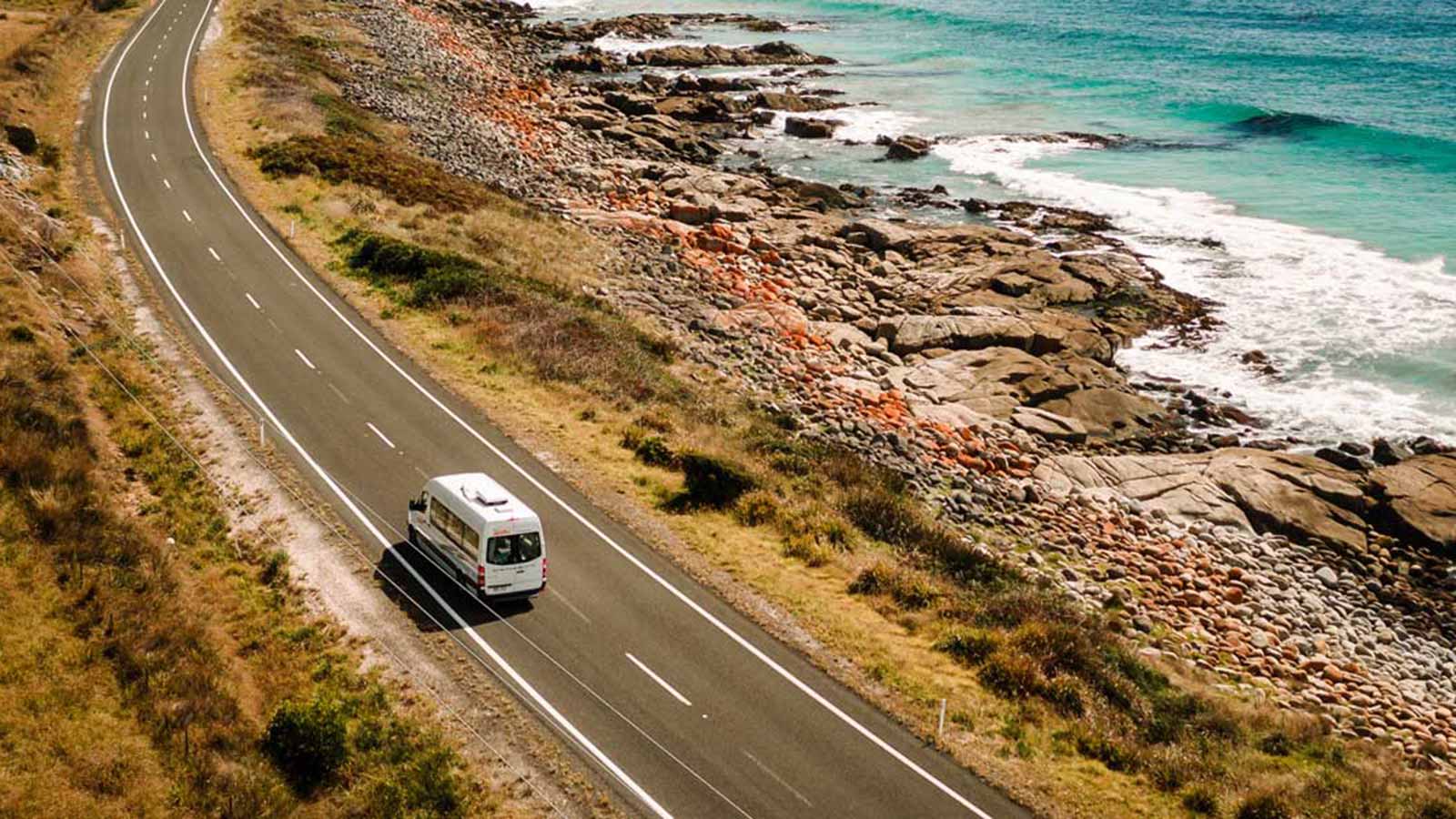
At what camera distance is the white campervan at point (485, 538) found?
22.9 m

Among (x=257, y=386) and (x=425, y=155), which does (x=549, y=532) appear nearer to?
(x=257, y=386)

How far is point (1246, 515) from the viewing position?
112ft

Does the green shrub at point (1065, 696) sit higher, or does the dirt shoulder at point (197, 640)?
the dirt shoulder at point (197, 640)

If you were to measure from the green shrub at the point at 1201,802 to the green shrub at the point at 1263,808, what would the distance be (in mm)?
389

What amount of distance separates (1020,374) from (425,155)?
1500 inches

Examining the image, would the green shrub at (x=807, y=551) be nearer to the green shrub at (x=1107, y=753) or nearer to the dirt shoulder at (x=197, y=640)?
the green shrub at (x=1107, y=753)

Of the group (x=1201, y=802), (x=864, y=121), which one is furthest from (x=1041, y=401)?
(x=864, y=121)

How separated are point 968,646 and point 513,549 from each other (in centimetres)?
1021

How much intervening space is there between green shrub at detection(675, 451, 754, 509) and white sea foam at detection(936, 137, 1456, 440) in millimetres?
24880

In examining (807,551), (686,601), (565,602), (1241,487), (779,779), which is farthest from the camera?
(1241,487)

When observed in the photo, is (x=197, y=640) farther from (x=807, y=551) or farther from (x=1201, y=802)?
(x=1201, y=802)

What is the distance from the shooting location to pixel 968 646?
23281mm

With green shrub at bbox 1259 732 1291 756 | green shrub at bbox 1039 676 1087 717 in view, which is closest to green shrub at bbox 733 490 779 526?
green shrub at bbox 1039 676 1087 717

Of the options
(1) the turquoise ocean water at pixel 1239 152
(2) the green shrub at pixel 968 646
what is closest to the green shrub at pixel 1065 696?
(2) the green shrub at pixel 968 646
